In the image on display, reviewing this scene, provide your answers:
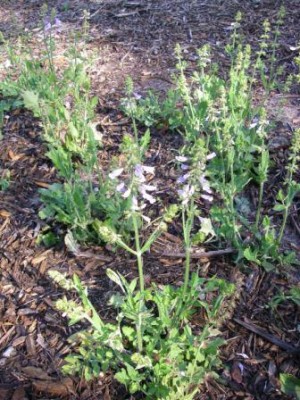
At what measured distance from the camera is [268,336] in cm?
248

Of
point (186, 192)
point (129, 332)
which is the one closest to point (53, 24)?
point (186, 192)

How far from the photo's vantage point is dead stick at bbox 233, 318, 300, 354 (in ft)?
7.91

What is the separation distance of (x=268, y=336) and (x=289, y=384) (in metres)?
0.37

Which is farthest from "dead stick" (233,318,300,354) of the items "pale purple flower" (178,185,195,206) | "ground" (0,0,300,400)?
"pale purple flower" (178,185,195,206)

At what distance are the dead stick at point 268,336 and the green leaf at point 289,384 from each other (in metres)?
0.29

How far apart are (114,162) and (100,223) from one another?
2.12 ft

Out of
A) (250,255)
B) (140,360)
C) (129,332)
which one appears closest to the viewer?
(140,360)

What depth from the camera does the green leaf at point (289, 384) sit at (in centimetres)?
211

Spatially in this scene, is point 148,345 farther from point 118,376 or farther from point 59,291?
point 59,291

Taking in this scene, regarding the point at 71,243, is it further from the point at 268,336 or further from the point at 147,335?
the point at 268,336

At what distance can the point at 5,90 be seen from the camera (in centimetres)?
440

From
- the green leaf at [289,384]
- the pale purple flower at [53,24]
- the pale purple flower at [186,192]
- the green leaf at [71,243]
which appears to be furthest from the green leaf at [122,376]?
the pale purple flower at [53,24]

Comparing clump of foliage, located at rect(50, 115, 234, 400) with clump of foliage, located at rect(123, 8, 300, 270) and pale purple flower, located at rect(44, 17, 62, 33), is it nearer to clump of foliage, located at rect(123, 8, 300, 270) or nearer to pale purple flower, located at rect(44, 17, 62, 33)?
clump of foliage, located at rect(123, 8, 300, 270)

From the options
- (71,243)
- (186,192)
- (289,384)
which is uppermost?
(186,192)
